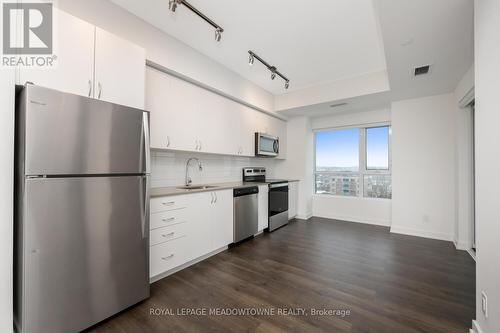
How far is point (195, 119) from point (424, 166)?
4.04m

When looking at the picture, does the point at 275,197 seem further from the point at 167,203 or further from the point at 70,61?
the point at 70,61

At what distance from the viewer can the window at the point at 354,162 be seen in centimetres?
465

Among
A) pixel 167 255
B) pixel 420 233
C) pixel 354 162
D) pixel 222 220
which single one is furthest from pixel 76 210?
pixel 354 162

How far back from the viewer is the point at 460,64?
8.62ft

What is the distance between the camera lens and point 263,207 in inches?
153

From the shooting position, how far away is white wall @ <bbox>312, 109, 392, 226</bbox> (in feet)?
14.8

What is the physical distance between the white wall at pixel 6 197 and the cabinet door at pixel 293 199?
4122 millimetres

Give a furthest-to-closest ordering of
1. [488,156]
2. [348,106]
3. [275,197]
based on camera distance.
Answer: [348,106] → [275,197] → [488,156]

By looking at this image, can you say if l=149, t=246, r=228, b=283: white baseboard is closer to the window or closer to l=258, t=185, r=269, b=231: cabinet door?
l=258, t=185, r=269, b=231: cabinet door

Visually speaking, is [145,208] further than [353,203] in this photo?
No

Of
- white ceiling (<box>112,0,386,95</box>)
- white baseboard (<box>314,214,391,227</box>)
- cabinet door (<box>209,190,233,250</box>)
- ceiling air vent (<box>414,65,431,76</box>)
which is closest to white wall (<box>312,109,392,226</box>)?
white baseboard (<box>314,214,391,227</box>)

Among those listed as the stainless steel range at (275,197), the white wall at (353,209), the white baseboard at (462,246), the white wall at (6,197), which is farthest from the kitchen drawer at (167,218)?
the white baseboard at (462,246)

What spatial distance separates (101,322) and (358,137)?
17.3ft

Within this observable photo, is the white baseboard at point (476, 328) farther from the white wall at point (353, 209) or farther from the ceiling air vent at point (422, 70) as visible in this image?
the white wall at point (353, 209)
